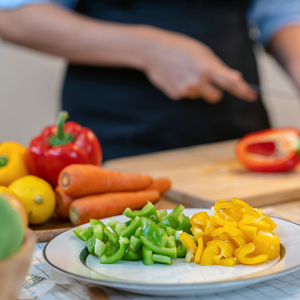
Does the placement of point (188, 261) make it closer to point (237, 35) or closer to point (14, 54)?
point (237, 35)

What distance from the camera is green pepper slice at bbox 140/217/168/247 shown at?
0.61m

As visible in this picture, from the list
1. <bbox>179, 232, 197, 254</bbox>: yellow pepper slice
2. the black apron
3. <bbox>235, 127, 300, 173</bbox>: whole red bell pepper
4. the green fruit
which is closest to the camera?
the green fruit

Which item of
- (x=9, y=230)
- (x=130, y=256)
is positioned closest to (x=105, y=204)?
(x=130, y=256)

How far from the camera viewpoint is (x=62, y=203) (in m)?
0.89

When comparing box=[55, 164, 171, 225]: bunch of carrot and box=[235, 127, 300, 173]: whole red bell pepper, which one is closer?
box=[55, 164, 171, 225]: bunch of carrot

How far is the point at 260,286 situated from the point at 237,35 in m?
1.43

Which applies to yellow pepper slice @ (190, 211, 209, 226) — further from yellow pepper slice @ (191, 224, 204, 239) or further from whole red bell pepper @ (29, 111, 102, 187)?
whole red bell pepper @ (29, 111, 102, 187)

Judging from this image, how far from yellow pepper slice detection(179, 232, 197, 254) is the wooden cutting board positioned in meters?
0.46

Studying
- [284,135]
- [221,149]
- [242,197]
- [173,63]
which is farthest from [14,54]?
[242,197]

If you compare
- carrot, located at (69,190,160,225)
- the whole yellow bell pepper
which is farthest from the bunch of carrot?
the whole yellow bell pepper

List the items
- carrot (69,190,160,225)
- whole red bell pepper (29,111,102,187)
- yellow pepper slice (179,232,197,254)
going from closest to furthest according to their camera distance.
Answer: yellow pepper slice (179,232,197,254)
carrot (69,190,160,225)
whole red bell pepper (29,111,102,187)

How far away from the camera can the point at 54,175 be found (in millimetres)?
1013

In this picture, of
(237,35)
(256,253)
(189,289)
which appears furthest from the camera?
(237,35)

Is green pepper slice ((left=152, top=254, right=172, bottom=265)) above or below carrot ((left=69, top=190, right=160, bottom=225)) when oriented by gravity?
above
